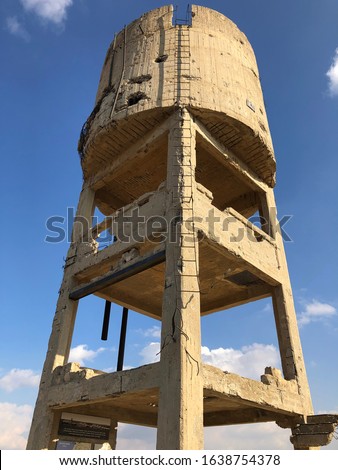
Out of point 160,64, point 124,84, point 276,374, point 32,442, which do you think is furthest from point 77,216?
point 276,374

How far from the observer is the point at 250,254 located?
9.64m

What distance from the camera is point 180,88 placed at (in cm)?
1045

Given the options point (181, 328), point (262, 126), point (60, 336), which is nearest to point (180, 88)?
point (262, 126)

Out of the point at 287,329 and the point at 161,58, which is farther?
the point at 161,58

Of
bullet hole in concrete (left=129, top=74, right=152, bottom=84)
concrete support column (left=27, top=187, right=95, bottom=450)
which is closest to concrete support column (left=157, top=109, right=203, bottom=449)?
bullet hole in concrete (left=129, top=74, right=152, bottom=84)

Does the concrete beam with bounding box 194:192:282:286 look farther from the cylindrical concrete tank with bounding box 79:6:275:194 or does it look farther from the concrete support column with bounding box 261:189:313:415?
the cylindrical concrete tank with bounding box 79:6:275:194

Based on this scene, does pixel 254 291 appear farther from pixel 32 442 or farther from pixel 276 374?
pixel 32 442

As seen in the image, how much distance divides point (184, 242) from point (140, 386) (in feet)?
8.97

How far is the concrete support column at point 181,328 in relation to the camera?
239 inches

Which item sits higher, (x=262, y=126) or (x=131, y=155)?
(x=262, y=126)

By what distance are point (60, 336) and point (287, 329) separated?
5.41 meters

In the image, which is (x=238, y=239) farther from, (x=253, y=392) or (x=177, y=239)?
(x=253, y=392)

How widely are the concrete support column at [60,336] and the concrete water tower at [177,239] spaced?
0.03m

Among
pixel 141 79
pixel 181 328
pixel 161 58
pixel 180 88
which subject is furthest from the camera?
pixel 161 58
